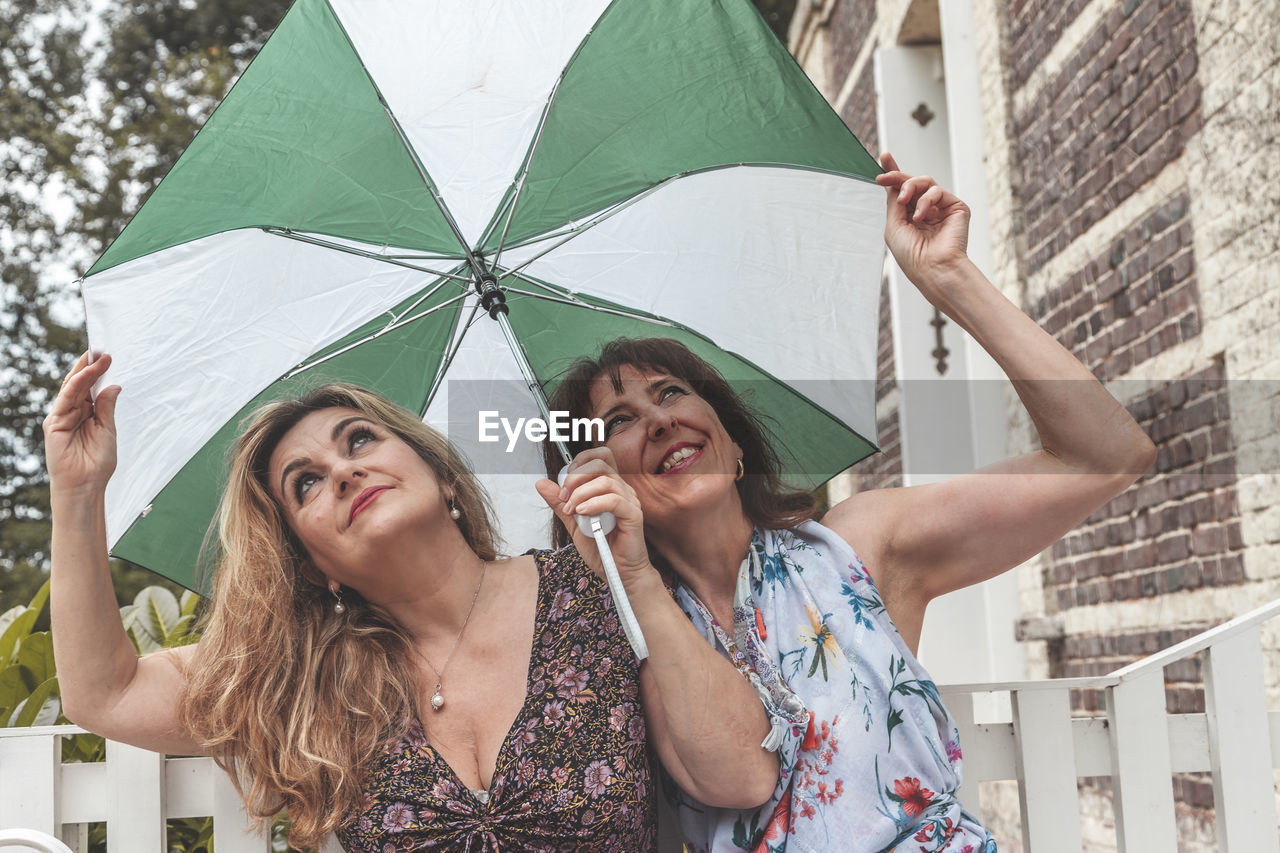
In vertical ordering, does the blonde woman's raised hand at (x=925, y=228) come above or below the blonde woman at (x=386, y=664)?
above

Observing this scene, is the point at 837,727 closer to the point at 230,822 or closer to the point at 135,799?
the point at 230,822

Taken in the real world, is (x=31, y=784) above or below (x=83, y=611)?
below

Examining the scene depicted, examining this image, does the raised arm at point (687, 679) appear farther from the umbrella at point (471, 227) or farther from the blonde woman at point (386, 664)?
the umbrella at point (471, 227)

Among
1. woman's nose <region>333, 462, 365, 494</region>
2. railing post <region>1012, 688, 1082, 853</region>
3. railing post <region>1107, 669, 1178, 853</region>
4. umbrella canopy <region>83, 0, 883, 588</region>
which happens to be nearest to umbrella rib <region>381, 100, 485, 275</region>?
umbrella canopy <region>83, 0, 883, 588</region>


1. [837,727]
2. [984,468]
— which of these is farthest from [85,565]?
[984,468]

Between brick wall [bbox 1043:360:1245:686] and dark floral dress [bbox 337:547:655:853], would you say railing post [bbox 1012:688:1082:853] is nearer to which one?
dark floral dress [bbox 337:547:655:853]

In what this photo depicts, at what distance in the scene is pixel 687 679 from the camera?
192 centimetres

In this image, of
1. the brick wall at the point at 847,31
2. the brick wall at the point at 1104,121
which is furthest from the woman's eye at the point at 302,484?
the brick wall at the point at 847,31

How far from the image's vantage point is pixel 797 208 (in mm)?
2240

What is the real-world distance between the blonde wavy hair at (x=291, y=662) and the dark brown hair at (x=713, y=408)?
27cm

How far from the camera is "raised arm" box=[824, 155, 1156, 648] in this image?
2.01 m

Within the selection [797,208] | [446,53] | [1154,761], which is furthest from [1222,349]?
[446,53]

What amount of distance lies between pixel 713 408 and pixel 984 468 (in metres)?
0.51

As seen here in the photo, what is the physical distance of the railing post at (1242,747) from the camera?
7.38 feet
